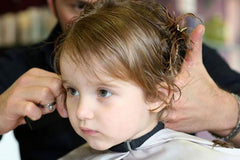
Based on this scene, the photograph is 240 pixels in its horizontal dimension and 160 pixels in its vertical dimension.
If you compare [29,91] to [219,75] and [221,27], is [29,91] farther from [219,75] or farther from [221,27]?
[221,27]

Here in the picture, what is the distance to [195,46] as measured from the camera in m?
1.09

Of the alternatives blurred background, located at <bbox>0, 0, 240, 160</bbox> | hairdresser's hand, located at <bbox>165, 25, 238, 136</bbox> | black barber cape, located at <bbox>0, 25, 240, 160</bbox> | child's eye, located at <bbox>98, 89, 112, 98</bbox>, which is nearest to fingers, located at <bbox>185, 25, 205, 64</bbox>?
hairdresser's hand, located at <bbox>165, 25, 238, 136</bbox>

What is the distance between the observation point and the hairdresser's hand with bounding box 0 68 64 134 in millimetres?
1120

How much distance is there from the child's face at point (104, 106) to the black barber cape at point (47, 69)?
53cm

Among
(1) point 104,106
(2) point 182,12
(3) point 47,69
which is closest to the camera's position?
(1) point 104,106

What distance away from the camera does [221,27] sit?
2.96 m

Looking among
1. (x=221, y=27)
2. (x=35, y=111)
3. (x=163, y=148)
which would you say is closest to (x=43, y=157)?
(x=35, y=111)

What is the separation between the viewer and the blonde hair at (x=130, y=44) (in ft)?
3.08

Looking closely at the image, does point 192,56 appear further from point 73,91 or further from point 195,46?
point 73,91

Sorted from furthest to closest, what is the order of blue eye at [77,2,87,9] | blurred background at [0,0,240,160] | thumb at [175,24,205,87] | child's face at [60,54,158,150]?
blurred background at [0,0,240,160], blue eye at [77,2,87,9], thumb at [175,24,205,87], child's face at [60,54,158,150]

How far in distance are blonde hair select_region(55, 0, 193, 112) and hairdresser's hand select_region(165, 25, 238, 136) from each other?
5 cm

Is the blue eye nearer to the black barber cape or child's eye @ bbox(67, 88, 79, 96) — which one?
the black barber cape

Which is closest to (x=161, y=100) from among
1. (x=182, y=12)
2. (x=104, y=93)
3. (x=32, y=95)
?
(x=104, y=93)

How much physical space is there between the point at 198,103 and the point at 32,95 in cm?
45
